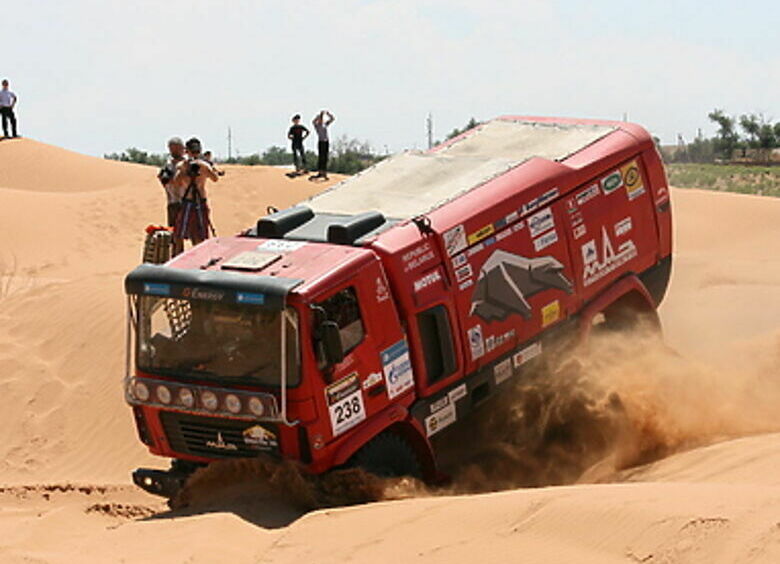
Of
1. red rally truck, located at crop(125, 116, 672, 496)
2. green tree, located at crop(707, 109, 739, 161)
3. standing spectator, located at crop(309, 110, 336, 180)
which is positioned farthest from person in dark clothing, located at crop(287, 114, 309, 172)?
green tree, located at crop(707, 109, 739, 161)

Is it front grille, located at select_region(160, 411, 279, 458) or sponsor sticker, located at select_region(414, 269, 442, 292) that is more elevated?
sponsor sticker, located at select_region(414, 269, 442, 292)

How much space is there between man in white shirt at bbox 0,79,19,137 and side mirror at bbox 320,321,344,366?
23445 mm

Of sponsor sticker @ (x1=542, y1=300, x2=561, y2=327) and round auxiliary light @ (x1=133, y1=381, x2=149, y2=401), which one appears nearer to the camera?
round auxiliary light @ (x1=133, y1=381, x2=149, y2=401)

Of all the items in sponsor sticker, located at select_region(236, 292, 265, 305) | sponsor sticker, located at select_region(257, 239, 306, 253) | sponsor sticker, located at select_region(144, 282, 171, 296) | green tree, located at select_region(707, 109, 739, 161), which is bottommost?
green tree, located at select_region(707, 109, 739, 161)

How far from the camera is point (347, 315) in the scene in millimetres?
10055

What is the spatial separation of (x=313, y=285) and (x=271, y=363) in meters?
0.66

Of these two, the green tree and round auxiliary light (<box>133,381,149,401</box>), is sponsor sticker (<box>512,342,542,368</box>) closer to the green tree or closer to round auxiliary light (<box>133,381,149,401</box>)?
round auxiliary light (<box>133,381,149,401</box>)

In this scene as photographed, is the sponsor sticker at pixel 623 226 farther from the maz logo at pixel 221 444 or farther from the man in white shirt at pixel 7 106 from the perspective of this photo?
the man in white shirt at pixel 7 106

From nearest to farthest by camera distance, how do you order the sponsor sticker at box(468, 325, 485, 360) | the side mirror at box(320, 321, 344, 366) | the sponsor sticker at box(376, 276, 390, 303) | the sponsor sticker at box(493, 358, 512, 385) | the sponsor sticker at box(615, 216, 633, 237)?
the side mirror at box(320, 321, 344, 366) → the sponsor sticker at box(376, 276, 390, 303) → the sponsor sticker at box(468, 325, 485, 360) → the sponsor sticker at box(493, 358, 512, 385) → the sponsor sticker at box(615, 216, 633, 237)

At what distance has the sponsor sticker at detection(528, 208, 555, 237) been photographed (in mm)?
11844

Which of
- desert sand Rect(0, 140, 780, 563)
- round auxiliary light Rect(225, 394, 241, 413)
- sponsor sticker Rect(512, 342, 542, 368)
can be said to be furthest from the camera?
sponsor sticker Rect(512, 342, 542, 368)

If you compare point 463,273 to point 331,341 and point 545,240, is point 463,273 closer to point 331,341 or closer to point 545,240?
point 545,240

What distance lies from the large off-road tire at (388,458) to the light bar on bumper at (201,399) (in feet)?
2.79

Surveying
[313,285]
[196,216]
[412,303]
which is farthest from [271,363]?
[196,216]
